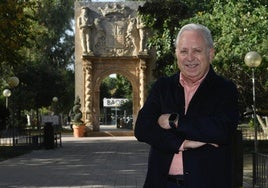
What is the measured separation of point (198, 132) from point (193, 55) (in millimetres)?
496

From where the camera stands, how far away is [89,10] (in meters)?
37.2

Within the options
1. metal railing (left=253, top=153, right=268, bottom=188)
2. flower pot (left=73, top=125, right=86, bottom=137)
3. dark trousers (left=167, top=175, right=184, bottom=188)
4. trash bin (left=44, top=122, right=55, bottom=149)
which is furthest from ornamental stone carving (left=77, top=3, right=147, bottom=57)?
dark trousers (left=167, top=175, right=184, bottom=188)

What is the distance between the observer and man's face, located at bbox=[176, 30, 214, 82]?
337 cm

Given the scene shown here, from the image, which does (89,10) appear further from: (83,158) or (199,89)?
(199,89)

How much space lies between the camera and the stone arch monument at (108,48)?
37.0 metres

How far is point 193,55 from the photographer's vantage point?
11.1 ft

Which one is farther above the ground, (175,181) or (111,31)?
(111,31)

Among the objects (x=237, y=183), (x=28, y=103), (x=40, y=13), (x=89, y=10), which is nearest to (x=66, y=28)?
(x=40, y=13)

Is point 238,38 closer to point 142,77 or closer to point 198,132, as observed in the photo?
point 142,77

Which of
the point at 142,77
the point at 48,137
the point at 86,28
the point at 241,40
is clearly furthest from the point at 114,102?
the point at 241,40

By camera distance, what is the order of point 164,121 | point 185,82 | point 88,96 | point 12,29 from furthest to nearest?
point 88,96
point 12,29
point 185,82
point 164,121

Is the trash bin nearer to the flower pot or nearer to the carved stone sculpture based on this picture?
the flower pot

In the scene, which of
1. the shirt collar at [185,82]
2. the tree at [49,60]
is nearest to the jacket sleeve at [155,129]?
the shirt collar at [185,82]

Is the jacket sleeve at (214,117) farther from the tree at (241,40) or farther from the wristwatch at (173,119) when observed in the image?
the tree at (241,40)
